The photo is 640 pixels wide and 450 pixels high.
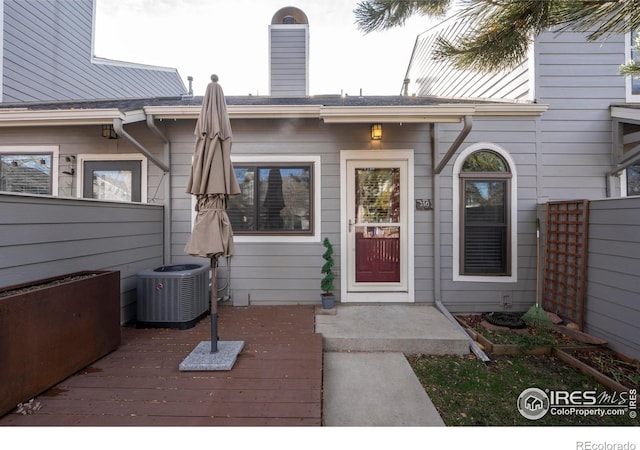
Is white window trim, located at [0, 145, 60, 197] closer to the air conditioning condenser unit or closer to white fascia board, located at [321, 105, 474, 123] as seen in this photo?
the air conditioning condenser unit

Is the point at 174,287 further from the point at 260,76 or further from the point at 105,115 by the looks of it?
the point at 260,76

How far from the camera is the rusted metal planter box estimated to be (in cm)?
165

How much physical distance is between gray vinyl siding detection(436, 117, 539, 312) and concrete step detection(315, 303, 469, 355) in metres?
0.63

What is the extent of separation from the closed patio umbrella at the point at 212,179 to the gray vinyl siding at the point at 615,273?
3.73 metres

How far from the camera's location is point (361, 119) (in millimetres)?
3238

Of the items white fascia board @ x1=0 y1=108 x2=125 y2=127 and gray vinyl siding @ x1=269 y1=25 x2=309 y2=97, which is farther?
gray vinyl siding @ x1=269 y1=25 x2=309 y2=97

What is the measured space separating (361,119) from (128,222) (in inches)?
118

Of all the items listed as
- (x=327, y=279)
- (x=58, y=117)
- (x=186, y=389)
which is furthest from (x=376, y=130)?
(x=58, y=117)

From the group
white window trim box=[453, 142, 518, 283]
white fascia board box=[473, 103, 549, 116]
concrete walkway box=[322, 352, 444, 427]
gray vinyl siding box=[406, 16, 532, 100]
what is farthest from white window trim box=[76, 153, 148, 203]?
white fascia board box=[473, 103, 549, 116]

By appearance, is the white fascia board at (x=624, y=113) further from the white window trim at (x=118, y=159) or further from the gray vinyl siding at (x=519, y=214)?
the white window trim at (x=118, y=159)

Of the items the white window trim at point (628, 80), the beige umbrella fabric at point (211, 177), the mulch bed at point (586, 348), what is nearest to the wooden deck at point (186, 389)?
the beige umbrella fabric at point (211, 177)

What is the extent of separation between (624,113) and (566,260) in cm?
219

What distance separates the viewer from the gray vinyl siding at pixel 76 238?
2043 millimetres

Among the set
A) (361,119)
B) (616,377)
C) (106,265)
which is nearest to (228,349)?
(106,265)
